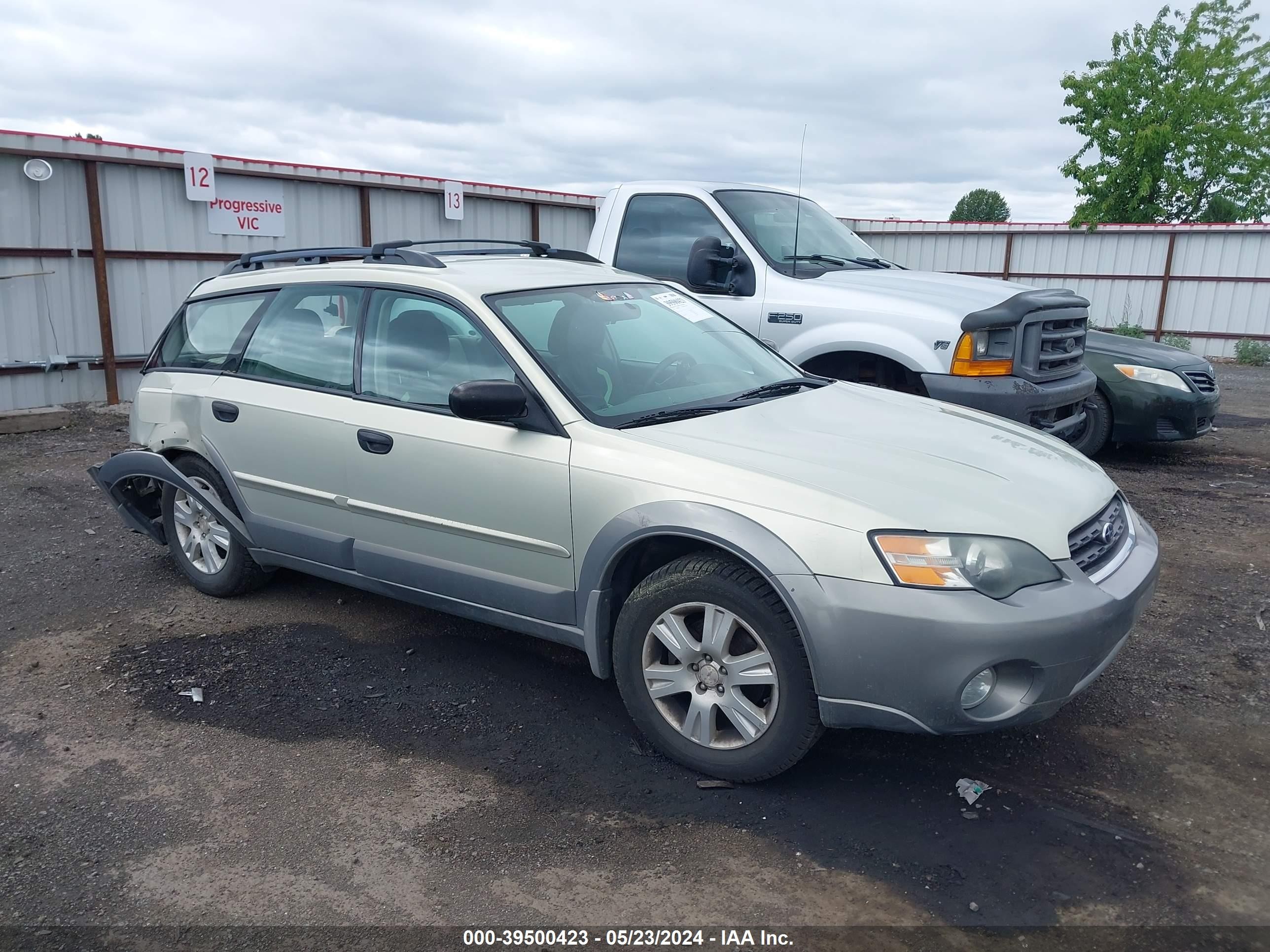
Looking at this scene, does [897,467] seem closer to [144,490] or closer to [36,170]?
[144,490]

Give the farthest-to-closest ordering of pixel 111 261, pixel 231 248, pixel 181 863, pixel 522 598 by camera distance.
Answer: pixel 231 248, pixel 111 261, pixel 522 598, pixel 181 863

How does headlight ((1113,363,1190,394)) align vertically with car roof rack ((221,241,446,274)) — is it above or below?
below

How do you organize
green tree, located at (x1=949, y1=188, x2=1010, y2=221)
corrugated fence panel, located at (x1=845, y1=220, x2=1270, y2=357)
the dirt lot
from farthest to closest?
green tree, located at (x1=949, y1=188, x2=1010, y2=221) → corrugated fence panel, located at (x1=845, y1=220, x2=1270, y2=357) → the dirt lot

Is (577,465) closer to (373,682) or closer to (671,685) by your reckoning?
(671,685)

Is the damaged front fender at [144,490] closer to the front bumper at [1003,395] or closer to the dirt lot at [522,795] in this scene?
the dirt lot at [522,795]

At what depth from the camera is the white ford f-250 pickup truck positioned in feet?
19.5

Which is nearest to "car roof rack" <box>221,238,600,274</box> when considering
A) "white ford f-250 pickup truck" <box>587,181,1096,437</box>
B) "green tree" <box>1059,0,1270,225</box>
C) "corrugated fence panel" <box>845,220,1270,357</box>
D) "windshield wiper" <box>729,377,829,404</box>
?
"white ford f-250 pickup truck" <box>587,181,1096,437</box>

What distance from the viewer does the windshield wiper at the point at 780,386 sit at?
4.15 m

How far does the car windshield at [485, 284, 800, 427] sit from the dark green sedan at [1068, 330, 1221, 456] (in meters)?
4.43

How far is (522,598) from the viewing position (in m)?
3.76

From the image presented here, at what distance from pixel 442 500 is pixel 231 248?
32.0 ft

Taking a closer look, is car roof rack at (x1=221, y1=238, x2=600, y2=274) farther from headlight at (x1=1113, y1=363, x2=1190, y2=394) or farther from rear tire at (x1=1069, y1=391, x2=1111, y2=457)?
headlight at (x1=1113, y1=363, x2=1190, y2=394)

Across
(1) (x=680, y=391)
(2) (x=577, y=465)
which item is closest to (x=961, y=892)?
(2) (x=577, y=465)

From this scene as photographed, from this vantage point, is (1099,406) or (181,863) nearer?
(181,863)
